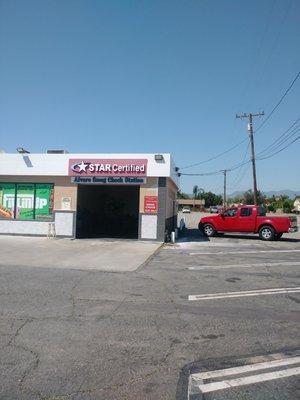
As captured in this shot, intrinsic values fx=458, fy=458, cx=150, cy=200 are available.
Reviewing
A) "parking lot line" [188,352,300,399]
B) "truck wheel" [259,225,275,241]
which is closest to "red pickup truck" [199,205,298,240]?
"truck wheel" [259,225,275,241]

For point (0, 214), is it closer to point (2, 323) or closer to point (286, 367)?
point (2, 323)

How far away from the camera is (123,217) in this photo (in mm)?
32094

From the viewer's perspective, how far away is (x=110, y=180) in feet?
75.8

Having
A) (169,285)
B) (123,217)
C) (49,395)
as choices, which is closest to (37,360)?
(49,395)

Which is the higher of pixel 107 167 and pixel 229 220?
pixel 107 167

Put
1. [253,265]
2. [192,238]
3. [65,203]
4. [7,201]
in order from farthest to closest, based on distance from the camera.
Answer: [192,238] < [7,201] < [65,203] < [253,265]

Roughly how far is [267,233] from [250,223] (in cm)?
108

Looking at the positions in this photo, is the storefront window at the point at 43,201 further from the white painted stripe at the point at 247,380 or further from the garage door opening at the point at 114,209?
the white painted stripe at the point at 247,380

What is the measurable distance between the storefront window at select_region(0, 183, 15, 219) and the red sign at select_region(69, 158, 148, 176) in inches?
139

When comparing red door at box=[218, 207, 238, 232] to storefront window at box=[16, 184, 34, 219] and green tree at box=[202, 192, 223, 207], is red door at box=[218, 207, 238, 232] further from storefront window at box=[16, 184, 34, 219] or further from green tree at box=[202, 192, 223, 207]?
green tree at box=[202, 192, 223, 207]

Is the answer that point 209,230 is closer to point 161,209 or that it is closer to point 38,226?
point 161,209

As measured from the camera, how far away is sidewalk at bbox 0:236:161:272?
541 inches

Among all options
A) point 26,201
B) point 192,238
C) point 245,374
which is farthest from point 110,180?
point 245,374

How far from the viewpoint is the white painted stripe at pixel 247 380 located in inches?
191
